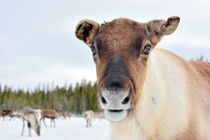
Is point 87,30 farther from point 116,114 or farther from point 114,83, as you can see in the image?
point 116,114

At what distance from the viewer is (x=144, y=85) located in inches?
172

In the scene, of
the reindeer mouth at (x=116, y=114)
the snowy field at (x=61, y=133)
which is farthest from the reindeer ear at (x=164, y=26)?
the snowy field at (x=61, y=133)

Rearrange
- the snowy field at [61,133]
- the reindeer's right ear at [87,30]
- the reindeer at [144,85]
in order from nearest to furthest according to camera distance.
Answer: the reindeer at [144,85] → the reindeer's right ear at [87,30] → the snowy field at [61,133]

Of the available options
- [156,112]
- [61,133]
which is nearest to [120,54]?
[156,112]

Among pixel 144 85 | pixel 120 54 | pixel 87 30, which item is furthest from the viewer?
pixel 87 30

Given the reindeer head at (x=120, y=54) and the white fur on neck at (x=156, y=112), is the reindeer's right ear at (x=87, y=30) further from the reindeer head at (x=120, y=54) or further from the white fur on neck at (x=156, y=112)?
the white fur on neck at (x=156, y=112)

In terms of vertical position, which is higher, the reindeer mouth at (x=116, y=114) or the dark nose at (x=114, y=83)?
the dark nose at (x=114, y=83)

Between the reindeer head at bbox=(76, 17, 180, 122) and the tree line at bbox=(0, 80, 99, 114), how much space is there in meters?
80.4

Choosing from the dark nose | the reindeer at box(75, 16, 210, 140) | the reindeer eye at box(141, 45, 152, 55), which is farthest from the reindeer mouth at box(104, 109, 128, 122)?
the reindeer eye at box(141, 45, 152, 55)

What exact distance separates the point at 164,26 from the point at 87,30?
105 centimetres

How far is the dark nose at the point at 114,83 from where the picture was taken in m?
3.46

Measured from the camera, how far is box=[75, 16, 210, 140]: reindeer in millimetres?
3671

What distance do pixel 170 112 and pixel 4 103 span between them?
308 feet

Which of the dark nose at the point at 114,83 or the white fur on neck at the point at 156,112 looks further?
the white fur on neck at the point at 156,112
